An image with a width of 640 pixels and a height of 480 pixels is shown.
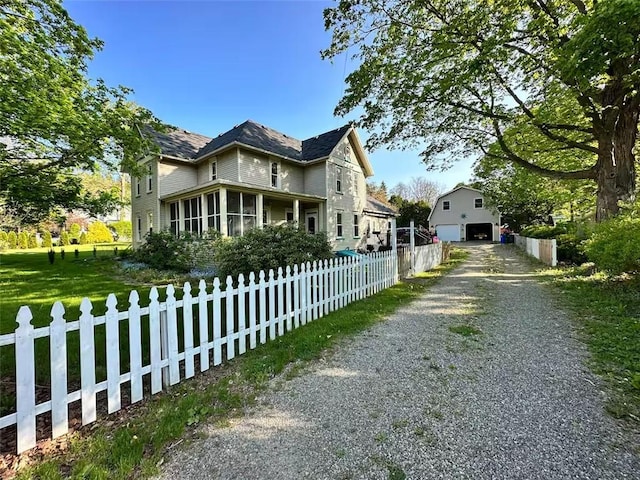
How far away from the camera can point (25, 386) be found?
2316mm

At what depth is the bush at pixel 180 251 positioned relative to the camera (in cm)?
1293

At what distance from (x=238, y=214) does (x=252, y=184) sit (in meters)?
2.01

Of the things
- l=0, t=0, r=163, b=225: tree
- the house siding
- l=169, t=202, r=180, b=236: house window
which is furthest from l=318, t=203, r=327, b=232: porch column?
l=0, t=0, r=163, b=225: tree

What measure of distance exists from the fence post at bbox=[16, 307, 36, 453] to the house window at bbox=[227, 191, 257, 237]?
38.2 ft

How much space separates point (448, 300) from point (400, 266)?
290 centimetres

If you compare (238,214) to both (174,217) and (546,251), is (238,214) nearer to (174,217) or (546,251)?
(174,217)

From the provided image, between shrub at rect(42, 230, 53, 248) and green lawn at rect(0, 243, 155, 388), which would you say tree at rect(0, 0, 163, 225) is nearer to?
green lawn at rect(0, 243, 155, 388)

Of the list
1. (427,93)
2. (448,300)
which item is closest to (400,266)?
(448,300)

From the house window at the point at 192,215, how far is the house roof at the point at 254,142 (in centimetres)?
279

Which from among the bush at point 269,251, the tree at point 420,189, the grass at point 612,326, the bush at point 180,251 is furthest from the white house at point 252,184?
the tree at point 420,189

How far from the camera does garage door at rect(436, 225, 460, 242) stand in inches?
1441

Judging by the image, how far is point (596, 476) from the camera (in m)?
1.99

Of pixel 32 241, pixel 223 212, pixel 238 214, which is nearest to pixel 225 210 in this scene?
pixel 223 212

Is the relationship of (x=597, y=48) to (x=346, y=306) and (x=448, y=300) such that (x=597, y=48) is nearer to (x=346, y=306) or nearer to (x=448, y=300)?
(x=448, y=300)
